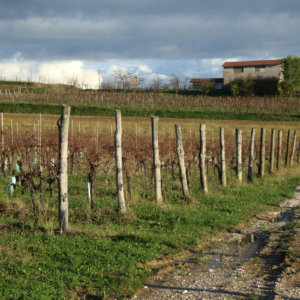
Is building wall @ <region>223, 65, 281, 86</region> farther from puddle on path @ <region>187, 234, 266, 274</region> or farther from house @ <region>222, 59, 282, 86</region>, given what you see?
puddle on path @ <region>187, 234, 266, 274</region>

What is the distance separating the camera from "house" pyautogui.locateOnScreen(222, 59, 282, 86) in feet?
229

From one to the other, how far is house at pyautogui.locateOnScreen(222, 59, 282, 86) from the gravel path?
66.8m

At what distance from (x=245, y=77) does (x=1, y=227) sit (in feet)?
220

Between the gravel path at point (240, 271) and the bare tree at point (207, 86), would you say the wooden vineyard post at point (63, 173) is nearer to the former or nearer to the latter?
the gravel path at point (240, 271)

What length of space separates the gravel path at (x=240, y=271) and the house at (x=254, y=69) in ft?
219

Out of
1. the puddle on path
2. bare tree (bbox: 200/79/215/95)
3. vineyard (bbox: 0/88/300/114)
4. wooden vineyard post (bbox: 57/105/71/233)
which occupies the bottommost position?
the puddle on path

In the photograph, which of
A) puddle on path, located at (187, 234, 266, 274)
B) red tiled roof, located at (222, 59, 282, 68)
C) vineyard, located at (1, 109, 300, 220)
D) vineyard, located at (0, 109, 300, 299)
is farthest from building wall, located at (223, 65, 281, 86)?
puddle on path, located at (187, 234, 266, 274)

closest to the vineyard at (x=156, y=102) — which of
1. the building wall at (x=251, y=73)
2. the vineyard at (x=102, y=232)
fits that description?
the building wall at (x=251, y=73)

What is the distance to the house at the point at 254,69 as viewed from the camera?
69.9 metres

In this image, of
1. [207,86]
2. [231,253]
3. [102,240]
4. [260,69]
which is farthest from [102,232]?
[260,69]

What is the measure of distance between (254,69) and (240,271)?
70.4m

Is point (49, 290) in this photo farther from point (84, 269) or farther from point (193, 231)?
point (193, 231)

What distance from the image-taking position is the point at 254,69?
70.4 meters

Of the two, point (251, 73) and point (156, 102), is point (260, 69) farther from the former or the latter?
point (156, 102)
